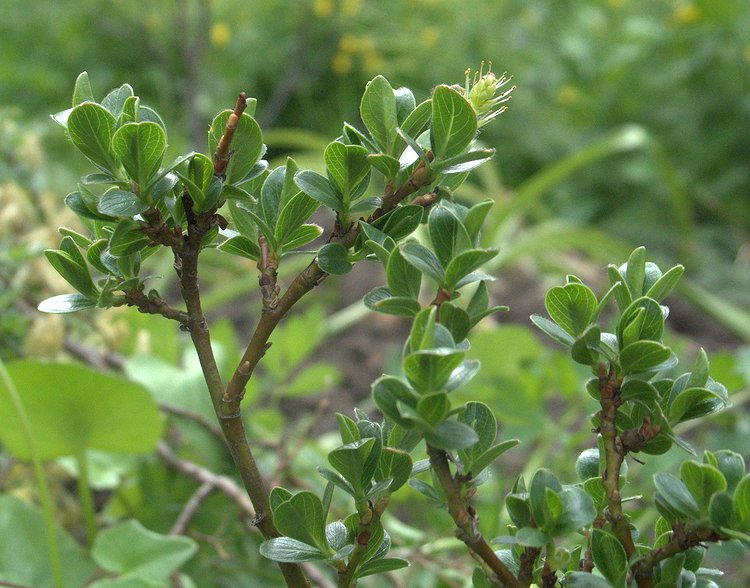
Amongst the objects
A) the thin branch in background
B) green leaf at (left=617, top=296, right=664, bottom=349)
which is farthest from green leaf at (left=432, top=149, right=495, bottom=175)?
the thin branch in background

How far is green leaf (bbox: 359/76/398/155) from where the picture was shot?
453 mm

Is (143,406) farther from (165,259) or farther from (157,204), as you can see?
(165,259)

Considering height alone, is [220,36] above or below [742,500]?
above

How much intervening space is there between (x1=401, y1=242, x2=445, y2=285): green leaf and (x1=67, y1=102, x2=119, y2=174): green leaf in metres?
0.16

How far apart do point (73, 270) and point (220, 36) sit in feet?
10.9

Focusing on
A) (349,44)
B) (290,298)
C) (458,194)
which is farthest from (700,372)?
(349,44)

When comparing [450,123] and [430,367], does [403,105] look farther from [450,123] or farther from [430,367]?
[430,367]

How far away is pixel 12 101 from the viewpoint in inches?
128

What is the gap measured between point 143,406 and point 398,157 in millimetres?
565

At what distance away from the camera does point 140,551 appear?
2.84 ft

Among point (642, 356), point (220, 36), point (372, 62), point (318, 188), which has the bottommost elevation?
point (642, 356)

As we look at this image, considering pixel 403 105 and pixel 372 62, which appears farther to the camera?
pixel 372 62

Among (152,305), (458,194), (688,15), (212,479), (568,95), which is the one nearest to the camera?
(152,305)

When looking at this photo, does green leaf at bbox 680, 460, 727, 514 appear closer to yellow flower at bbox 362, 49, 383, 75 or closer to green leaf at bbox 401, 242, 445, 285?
green leaf at bbox 401, 242, 445, 285
